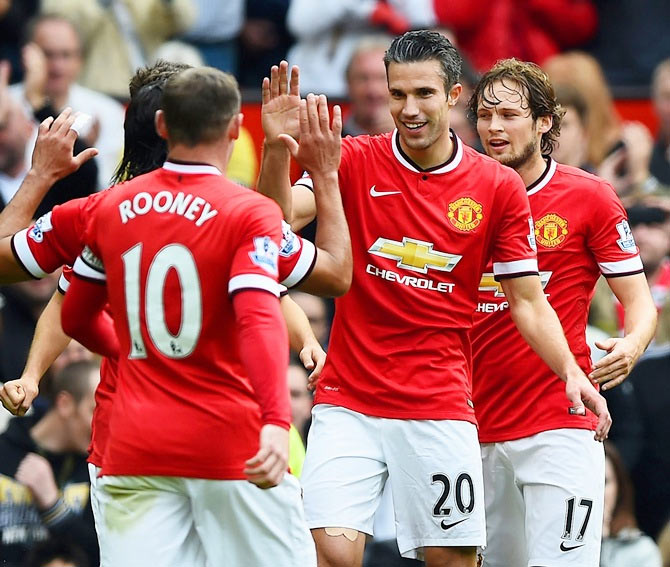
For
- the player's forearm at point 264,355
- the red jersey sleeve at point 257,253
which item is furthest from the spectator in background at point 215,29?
the player's forearm at point 264,355

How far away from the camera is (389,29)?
11438 mm

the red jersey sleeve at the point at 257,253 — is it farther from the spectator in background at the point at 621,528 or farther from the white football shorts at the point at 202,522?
the spectator in background at the point at 621,528

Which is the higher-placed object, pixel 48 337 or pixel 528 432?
pixel 48 337

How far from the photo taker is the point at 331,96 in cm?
1116

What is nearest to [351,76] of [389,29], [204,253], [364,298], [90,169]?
[389,29]

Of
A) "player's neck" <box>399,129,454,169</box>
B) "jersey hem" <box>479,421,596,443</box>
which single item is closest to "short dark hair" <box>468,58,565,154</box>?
"player's neck" <box>399,129,454,169</box>

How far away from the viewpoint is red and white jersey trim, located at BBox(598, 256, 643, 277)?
22.5 feet

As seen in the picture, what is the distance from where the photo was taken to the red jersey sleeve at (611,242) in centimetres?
687

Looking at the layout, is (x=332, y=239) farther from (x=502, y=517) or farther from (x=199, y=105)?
(x=502, y=517)

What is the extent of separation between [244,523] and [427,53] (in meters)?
2.34

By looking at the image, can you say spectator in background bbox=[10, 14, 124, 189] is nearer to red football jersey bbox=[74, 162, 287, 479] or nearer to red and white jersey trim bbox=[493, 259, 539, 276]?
red and white jersey trim bbox=[493, 259, 539, 276]

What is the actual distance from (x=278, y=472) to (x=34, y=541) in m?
4.13

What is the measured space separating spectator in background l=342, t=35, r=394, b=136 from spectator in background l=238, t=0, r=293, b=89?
1.16 meters

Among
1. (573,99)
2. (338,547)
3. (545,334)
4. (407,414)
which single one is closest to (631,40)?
(573,99)
